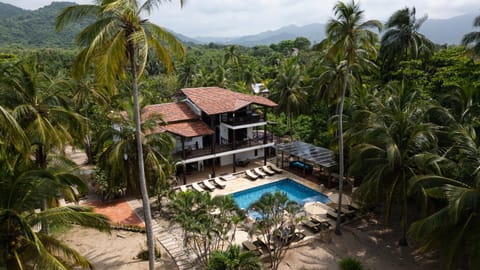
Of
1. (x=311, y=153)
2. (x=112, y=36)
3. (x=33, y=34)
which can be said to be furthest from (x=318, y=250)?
(x=33, y=34)

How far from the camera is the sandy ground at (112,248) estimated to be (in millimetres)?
15039

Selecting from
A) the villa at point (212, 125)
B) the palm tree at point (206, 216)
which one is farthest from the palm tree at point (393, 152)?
the villa at point (212, 125)

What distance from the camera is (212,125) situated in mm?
25234

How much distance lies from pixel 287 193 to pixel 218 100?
9709 mm

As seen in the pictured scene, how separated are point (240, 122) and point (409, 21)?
19.4 m

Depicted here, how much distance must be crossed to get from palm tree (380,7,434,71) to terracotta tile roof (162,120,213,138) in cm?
1972

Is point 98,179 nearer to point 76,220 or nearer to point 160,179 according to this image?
point 160,179

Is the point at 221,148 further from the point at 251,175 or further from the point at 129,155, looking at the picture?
the point at 129,155

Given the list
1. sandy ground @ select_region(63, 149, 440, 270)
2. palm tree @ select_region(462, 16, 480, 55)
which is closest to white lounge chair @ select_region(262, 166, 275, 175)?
sandy ground @ select_region(63, 149, 440, 270)

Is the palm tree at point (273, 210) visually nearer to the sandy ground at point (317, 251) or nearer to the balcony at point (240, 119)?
the sandy ground at point (317, 251)

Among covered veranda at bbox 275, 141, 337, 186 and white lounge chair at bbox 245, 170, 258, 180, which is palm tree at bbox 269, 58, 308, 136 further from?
white lounge chair at bbox 245, 170, 258, 180

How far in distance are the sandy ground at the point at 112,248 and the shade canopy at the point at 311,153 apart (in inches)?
558

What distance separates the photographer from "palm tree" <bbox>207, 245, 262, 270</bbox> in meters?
11.7

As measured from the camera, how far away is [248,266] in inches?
477
